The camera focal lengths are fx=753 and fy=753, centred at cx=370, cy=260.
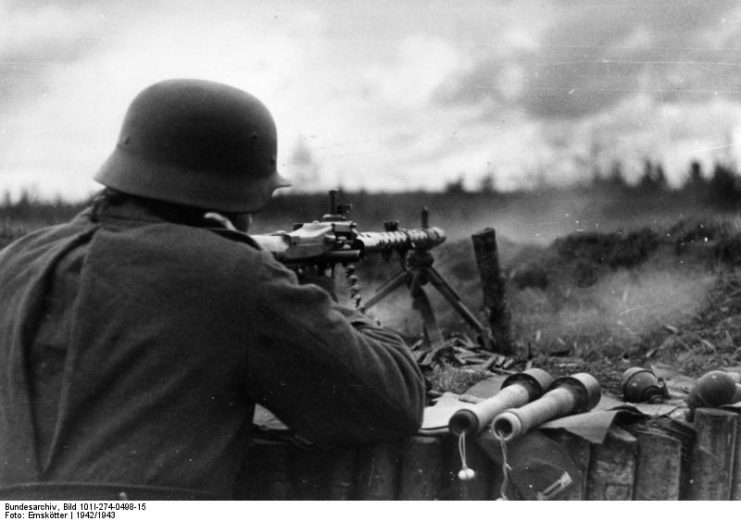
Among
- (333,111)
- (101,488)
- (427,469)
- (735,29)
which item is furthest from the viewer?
(333,111)

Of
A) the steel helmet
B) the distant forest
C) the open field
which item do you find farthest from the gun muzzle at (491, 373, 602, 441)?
the distant forest

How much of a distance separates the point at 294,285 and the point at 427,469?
99 cm

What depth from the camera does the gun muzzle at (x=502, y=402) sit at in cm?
265

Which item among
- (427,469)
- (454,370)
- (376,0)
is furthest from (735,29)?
(427,469)

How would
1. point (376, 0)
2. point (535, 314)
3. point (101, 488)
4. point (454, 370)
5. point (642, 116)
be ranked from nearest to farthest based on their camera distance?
point (101, 488)
point (376, 0)
point (454, 370)
point (642, 116)
point (535, 314)

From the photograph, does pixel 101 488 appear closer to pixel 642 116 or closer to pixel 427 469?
pixel 427 469

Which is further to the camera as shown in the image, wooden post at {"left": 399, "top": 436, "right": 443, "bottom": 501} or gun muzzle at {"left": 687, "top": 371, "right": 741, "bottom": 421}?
gun muzzle at {"left": 687, "top": 371, "right": 741, "bottom": 421}

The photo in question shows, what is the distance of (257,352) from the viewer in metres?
2.18

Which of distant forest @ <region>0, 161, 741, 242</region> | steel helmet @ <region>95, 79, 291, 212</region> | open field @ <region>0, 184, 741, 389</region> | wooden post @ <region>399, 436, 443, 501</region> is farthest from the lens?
Result: distant forest @ <region>0, 161, 741, 242</region>

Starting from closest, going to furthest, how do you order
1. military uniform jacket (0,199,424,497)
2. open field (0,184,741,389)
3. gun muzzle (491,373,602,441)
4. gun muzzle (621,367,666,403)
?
1. military uniform jacket (0,199,424,497)
2. gun muzzle (491,373,602,441)
3. gun muzzle (621,367,666,403)
4. open field (0,184,741,389)

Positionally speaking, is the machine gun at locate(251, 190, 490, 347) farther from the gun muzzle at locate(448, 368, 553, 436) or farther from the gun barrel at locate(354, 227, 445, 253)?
the gun muzzle at locate(448, 368, 553, 436)

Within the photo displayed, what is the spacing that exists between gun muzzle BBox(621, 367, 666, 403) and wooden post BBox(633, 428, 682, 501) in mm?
781

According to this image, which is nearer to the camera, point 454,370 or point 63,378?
point 63,378

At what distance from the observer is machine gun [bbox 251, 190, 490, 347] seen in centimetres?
363
